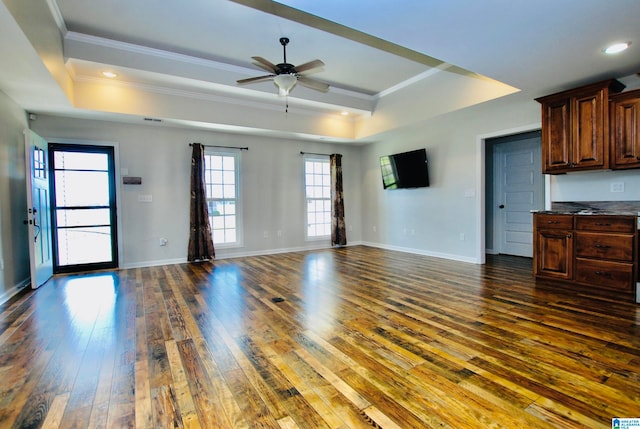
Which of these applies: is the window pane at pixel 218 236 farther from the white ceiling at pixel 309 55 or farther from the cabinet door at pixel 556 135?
the cabinet door at pixel 556 135

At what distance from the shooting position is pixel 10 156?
4.07 meters

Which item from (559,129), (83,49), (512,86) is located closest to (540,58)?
(512,86)

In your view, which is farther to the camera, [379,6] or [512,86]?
[512,86]

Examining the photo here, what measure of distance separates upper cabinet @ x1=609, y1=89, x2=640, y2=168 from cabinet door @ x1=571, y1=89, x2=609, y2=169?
72mm

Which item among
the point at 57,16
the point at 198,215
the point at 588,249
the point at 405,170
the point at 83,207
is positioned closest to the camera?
the point at 57,16

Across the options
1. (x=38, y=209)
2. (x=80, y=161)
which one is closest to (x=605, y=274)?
(x=38, y=209)

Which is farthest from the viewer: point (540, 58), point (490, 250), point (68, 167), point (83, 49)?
point (490, 250)

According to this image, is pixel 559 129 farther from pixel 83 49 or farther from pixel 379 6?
pixel 83 49

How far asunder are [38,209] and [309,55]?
4261 millimetres

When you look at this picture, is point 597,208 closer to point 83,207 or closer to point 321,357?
point 321,357

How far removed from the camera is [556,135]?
402 cm

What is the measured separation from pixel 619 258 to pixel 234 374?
4.08 m

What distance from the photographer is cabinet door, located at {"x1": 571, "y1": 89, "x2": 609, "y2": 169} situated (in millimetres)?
3646

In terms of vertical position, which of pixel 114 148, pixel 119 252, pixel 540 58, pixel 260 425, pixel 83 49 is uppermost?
pixel 83 49
